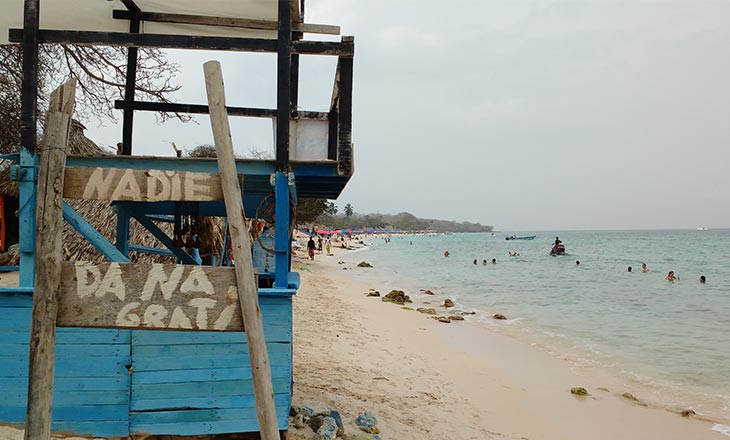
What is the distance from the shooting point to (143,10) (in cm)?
552

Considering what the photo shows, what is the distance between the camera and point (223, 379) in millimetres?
3869

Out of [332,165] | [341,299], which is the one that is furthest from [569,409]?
[341,299]

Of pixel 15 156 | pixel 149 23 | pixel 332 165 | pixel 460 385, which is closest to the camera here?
pixel 15 156

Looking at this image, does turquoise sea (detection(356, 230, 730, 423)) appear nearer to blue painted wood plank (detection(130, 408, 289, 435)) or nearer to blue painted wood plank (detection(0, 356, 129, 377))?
blue painted wood plank (detection(130, 408, 289, 435))

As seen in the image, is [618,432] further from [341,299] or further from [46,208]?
[341,299]

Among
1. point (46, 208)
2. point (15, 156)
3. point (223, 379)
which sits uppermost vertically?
point (15, 156)

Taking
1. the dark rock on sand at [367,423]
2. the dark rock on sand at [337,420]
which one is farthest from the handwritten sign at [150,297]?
the dark rock on sand at [367,423]

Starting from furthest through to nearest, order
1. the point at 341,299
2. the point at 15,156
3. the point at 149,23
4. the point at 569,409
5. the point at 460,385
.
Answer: the point at 341,299 < the point at 460,385 < the point at 569,409 < the point at 149,23 < the point at 15,156

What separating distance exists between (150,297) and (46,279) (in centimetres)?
40

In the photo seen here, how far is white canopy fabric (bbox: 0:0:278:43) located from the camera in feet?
16.1

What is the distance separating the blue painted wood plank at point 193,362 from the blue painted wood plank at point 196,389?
129 millimetres

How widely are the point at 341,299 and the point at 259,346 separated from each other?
15427 millimetres

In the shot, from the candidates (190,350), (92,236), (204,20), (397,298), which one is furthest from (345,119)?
(397,298)

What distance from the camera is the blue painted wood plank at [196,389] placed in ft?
12.5
